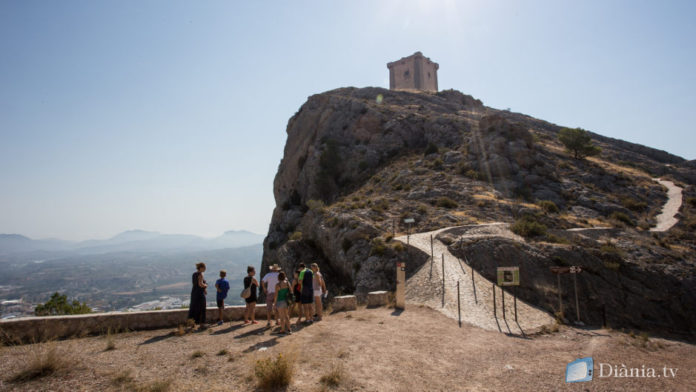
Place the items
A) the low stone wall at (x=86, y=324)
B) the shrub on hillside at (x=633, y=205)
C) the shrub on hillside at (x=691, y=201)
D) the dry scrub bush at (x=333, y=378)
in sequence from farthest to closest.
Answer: the shrub on hillside at (x=691, y=201), the shrub on hillside at (x=633, y=205), the low stone wall at (x=86, y=324), the dry scrub bush at (x=333, y=378)

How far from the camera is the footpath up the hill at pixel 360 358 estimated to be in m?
6.43

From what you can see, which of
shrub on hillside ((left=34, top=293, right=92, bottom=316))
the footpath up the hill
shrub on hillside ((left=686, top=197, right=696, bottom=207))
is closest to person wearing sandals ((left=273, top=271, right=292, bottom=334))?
the footpath up the hill

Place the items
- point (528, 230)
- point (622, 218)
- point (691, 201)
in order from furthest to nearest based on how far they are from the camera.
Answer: point (691, 201) → point (622, 218) → point (528, 230)

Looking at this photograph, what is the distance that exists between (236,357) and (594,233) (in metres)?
25.3

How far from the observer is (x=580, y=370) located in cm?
772

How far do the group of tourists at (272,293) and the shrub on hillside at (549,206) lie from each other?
1011 inches

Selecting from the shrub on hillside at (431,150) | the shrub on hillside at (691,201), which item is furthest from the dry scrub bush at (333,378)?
the shrub on hillside at (691,201)

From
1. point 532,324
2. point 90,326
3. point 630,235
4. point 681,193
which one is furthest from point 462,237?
point 681,193

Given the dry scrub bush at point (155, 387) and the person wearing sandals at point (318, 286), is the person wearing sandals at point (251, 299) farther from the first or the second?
the dry scrub bush at point (155, 387)

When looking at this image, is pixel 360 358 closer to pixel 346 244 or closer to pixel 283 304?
pixel 283 304

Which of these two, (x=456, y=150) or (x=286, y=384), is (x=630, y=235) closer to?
(x=456, y=150)

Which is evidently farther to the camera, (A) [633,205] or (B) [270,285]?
(A) [633,205]

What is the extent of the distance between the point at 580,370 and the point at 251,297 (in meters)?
9.14

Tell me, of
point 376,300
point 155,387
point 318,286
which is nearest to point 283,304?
point 318,286
